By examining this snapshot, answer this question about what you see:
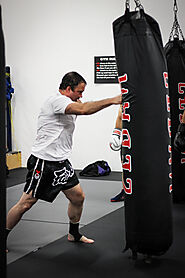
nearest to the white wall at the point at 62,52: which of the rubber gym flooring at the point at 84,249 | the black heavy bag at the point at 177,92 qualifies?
the black heavy bag at the point at 177,92

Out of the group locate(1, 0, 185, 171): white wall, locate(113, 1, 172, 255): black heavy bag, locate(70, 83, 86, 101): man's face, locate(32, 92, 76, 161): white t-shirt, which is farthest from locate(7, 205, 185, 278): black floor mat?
locate(1, 0, 185, 171): white wall

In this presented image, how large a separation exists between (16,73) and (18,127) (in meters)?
0.96

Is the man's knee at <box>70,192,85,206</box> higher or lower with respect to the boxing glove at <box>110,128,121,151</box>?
lower

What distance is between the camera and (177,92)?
4.32 m

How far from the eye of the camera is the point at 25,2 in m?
7.16

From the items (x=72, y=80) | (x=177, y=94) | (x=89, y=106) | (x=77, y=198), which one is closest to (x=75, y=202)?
(x=77, y=198)

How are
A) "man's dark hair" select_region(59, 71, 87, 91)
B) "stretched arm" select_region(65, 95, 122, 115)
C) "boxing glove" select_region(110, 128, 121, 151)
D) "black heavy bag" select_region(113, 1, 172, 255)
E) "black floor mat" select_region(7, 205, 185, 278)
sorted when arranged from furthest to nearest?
1. "boxing glove" select_region(110, 128, 121, 151)
2. "man's dark hair" select_region(59, 71, 87, 91)
3. "stretched arm" select_region(65, 95, 122, 115)
4. "black floor mat" select_region(7, 205, 185, 278)
5. "black heavy bag" select_region(113, 1, 172, 255)

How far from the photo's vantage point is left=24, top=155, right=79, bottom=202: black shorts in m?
3.00

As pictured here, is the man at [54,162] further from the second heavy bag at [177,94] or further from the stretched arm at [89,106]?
the second heavy bag at [177,94]

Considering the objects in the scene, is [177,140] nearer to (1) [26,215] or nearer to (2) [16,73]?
(1) [26,215]

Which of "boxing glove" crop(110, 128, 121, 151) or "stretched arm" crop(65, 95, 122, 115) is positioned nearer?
"stretched arm" crop(65, 95, 122, 115)

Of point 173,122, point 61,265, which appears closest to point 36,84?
point 173,122

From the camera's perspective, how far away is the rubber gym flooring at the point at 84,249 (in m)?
2.60

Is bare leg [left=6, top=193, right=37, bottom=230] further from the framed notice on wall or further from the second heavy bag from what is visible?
the framed notice on wall
